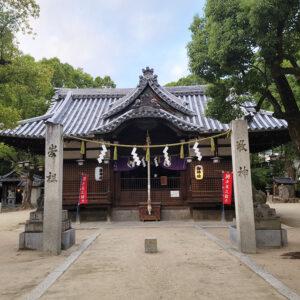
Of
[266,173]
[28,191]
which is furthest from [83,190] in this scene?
[266,173]

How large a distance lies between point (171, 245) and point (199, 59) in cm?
664

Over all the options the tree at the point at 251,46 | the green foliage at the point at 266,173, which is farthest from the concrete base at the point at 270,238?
the green foliage at the point at 266,173

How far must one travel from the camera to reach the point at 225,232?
11539 mm

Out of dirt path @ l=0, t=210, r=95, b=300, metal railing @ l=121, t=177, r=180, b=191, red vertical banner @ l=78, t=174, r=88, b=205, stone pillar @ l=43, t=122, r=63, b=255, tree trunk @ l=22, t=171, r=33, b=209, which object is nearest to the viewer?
dirt path @ l=0, t=210, r=95, b=300

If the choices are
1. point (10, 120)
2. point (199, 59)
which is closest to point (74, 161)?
point (10, 120)

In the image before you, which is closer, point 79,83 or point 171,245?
point 171,245

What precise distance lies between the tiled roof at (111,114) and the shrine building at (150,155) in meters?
0.06

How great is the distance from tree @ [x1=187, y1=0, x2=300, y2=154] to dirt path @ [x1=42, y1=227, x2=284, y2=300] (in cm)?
415

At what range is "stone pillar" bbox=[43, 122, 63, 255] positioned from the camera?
318 inches

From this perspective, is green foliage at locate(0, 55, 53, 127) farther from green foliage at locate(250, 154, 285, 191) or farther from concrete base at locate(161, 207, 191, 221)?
green foliage at locate(250, 154, 285, 191)

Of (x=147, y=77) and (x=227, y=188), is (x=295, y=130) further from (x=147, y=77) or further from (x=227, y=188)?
(x=147, y=77)

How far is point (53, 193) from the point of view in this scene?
8.31 m

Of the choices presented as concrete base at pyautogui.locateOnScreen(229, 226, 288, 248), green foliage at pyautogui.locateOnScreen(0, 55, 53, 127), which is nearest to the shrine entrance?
green foliage at pyautogui.locateOnScreen(0, 55, 53, 127)

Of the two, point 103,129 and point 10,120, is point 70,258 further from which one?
point 103,129
